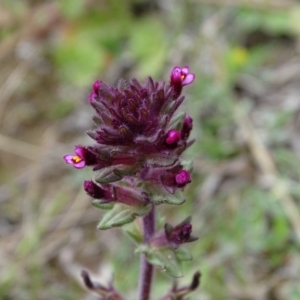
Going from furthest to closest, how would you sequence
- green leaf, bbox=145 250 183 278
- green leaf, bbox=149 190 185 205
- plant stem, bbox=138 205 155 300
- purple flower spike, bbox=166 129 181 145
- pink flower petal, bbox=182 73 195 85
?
plant stem, bbox=138 205 155 300 → green leaf, bbox=145 250 183 278 → pink flower petal, bbox=182 73 195 85 → green leaf, bbox=149 190 185 205 → purple flower spike, bbox=166 129 181 145

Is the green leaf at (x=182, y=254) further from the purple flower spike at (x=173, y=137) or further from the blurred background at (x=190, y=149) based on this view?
the blurred background at (x=190, y=149)

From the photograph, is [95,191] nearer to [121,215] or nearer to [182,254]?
[121,215]

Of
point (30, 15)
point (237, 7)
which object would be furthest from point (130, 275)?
point (30, 15)

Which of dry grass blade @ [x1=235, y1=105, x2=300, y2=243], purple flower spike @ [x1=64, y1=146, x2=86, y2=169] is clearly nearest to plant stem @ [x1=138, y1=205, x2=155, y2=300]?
purple flower spike @ [x1=64, y1=146, x2=86, y2=169]

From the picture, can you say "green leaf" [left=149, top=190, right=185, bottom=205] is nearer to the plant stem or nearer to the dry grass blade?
the plant stem

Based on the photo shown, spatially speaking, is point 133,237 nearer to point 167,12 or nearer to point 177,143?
point 177,143

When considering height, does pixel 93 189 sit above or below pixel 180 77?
below

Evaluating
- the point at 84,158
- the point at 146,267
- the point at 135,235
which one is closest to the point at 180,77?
the point at 84,158
